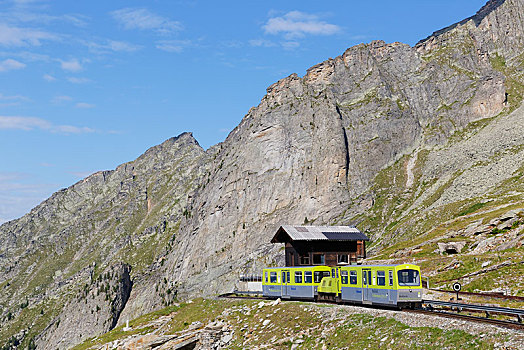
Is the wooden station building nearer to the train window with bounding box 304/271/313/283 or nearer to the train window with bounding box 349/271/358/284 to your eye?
the train window with bounding box 304/271/313/283

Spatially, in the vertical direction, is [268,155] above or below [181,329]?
above

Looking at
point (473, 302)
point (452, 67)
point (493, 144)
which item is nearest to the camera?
point (473, 302)

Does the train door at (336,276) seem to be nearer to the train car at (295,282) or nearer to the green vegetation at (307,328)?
the green vegetation at (307,328)

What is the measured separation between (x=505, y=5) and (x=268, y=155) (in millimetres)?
107285

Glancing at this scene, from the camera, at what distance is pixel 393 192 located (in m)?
140

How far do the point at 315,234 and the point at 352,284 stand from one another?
28.6m

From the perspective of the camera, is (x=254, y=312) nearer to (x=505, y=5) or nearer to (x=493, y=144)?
(x=493, y=144)

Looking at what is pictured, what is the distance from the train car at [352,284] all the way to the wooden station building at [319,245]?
10797 mm

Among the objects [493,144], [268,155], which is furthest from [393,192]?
[268,155]

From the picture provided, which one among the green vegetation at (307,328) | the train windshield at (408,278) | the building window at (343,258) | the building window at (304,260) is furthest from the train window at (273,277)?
the train windshield at (408,278)

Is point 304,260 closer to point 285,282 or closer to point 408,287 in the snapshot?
point 285,282

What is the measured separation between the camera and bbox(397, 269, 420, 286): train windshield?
3766 cm

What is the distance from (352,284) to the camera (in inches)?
1730

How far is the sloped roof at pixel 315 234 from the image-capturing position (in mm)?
70688
